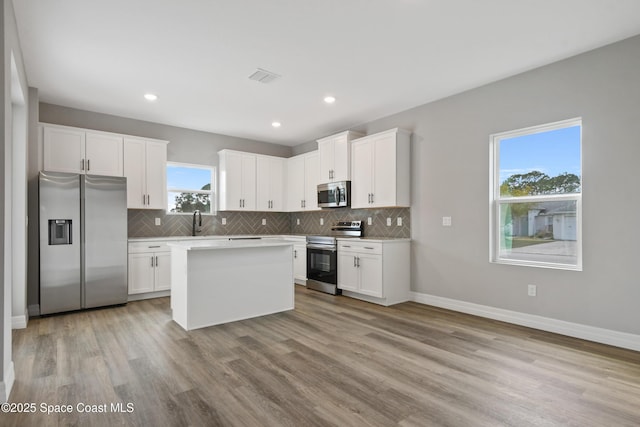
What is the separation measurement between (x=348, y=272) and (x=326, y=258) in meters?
0.52

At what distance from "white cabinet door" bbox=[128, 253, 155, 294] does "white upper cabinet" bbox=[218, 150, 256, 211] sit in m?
1.61

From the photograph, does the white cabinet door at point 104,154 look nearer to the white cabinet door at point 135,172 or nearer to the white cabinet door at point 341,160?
the white cabinet door at point 135,172

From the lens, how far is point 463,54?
3408 millimetres

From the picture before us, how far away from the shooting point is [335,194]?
227 inches

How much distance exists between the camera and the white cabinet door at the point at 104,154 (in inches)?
191

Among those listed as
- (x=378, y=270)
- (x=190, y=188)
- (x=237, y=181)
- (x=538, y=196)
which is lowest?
(x=378, y=270)

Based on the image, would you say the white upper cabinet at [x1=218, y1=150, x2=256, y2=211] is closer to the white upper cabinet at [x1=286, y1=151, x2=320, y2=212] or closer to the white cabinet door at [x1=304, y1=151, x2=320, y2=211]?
the white upper cabinet at [x1=286, y1=151, x2=320, y2=212]

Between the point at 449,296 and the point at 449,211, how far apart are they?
1.10 m

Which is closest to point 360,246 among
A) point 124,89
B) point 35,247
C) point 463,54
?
point 463,54

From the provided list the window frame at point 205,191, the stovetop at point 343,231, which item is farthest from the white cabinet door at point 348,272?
the window frame at point 205,191

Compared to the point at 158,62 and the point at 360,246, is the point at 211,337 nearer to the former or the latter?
the point at 360,246

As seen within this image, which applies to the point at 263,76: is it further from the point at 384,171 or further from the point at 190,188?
the point at 190,188

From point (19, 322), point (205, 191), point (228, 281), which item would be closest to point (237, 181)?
point (205, 191)

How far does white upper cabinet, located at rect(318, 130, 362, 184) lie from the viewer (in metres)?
5.58
